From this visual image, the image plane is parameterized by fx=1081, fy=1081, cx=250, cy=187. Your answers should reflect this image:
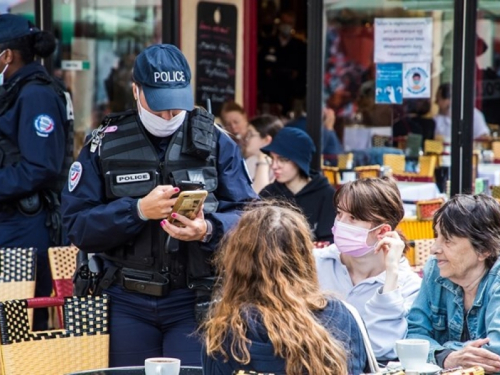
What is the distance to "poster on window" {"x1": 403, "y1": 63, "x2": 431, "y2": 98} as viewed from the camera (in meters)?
6.98

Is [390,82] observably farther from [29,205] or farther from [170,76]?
[170,76]

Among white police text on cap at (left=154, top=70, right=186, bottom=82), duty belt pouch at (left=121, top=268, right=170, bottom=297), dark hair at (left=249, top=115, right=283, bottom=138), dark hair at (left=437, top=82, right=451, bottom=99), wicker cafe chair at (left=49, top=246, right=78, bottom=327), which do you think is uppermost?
white police text on cap at (left=154, top=70, right=186, bottom=82)

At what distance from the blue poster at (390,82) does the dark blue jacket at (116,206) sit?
121 inches

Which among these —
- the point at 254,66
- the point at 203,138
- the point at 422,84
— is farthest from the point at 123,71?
the point at 203,138

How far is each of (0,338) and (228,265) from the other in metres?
1.20

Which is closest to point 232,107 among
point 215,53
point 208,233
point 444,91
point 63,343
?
point 215,53

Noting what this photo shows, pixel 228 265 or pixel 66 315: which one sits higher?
pixel 228 265

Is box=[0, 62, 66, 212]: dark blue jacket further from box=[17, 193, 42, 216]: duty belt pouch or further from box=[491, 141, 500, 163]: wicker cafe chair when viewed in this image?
box=[491, 141, 500, 163]: wicker cafe chair

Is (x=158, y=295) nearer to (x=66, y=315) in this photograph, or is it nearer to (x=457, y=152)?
(x=66, y=315)

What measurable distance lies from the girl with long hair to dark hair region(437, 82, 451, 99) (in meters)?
4.08

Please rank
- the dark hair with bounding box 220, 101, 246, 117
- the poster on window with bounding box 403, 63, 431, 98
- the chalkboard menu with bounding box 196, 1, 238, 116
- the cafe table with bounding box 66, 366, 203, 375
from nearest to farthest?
the cafe table with bounding box 66, 366, 203, 375
the poster on window with bounding box 403, 63, 431, 98
the dark hair with bounding box 220, 101, 246, 117
the chalkboard menu with bounding box 196, 1, 238, 116

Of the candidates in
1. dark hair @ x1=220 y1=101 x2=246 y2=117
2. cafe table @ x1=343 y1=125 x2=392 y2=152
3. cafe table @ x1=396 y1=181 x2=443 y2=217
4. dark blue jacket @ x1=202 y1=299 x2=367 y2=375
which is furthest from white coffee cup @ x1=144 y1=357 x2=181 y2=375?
dark hair @ x1=220 y1=101 x2=246 y2=117

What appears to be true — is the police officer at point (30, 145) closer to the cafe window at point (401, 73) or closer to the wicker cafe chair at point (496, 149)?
the cafe window at point (401, 73)

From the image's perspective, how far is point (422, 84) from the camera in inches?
276
